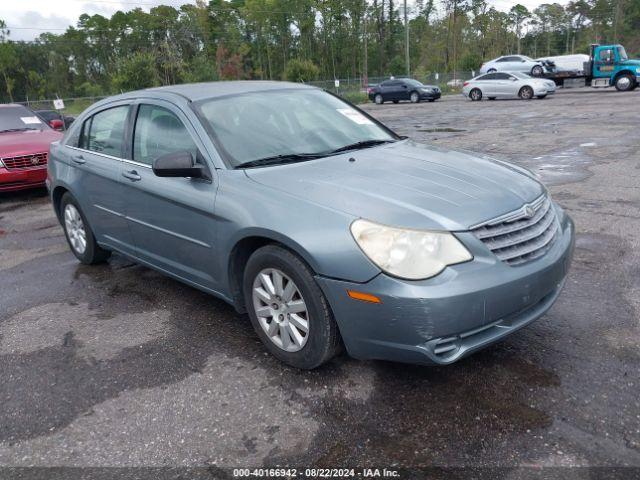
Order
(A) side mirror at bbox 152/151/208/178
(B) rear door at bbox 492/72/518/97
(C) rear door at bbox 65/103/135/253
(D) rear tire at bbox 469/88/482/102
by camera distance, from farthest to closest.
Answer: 1. (D) rear tire at bbox 469/88/482/102
2. (B) rear door at bbox 492/72/518/97
3. (C) rear door at bbox 65/103/135/253
4. (A) side mirror at bbox 152/151/208/178

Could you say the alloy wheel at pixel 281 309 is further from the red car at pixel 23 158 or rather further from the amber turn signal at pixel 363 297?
the red car at pixel 23 158

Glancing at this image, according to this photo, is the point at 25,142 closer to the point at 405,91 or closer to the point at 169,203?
the point at 169,203

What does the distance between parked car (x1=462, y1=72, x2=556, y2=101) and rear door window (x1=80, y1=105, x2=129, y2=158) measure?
25.0 m

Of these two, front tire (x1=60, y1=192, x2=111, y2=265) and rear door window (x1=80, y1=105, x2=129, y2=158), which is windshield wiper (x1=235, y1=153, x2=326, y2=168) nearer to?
rear door window (x1=80, y1=105, x2=129, y2=158)

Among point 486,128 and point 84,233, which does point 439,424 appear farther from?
point 486,128

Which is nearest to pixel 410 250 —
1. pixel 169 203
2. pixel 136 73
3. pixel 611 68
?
pixel 169 203

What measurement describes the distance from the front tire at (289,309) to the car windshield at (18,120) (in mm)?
8448

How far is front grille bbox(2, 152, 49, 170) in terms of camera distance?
8758mm

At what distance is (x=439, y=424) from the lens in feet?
8.91

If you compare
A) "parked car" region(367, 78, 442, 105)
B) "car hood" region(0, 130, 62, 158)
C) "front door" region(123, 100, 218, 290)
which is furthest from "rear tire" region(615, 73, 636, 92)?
"front door" region(123, 100, 218, 290)

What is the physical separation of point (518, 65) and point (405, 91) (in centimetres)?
745

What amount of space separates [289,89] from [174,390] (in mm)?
2478

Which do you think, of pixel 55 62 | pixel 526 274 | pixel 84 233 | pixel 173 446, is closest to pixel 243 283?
pixel 173 446

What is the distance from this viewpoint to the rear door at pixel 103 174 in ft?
14.6
